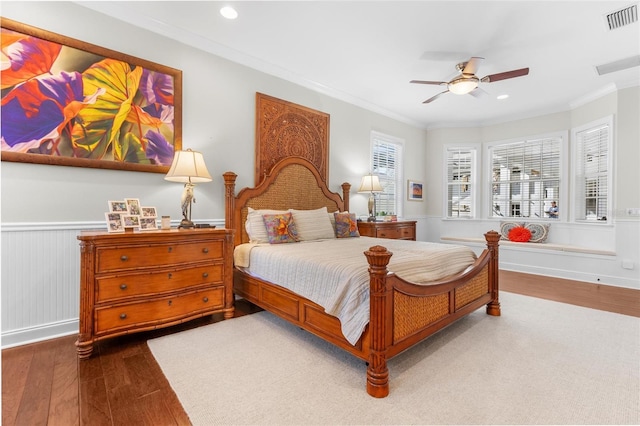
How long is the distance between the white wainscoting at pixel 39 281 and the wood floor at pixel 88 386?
0.13m

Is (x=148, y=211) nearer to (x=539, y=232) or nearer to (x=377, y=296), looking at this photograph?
(x=377, y=296)

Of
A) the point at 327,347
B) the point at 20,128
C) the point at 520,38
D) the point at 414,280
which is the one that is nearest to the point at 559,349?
the point at 414,280

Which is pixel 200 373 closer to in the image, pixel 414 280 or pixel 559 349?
pixel 414 280

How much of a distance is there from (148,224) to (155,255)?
39 cm

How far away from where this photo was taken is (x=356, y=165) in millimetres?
5074

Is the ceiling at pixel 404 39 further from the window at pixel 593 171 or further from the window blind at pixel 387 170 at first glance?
the window blind at pixel 387 170

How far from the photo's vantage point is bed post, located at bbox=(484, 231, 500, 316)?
9.98ft

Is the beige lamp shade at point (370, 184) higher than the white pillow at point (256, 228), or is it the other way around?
the beige lamp shade at point (370, 184)

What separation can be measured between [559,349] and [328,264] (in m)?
1.96

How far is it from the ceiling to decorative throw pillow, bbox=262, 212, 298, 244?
1.95 meters

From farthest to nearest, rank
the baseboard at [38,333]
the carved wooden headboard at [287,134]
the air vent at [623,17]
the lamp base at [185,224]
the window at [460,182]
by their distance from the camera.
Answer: the window at [460,182], the carved wooden headboard at [287,134], the lamp base at [185,224], the air vent at [623,17], the baseboard at [38,333]

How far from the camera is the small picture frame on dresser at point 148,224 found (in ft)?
8.70

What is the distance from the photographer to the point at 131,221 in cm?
255

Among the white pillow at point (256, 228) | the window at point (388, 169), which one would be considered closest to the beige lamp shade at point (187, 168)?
the white pillow at point (256, 228)
